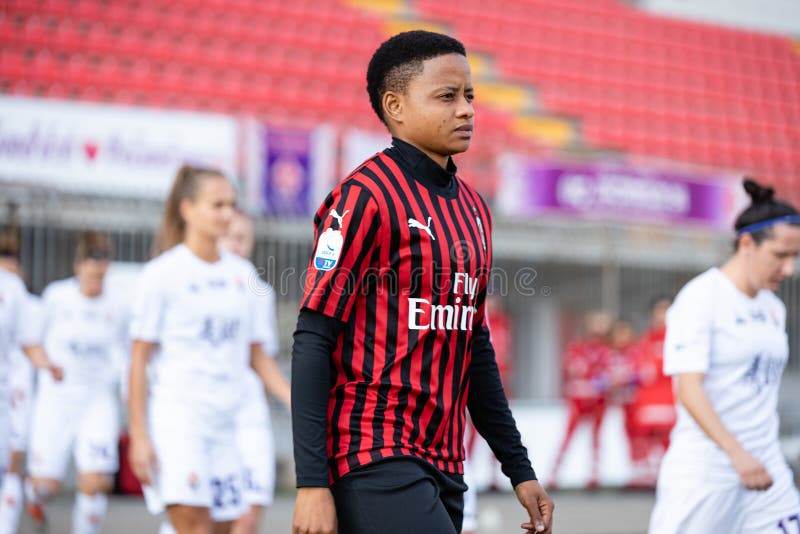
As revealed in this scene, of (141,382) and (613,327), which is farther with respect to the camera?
(613,327)

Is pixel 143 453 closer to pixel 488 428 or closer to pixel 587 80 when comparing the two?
pixel 488 428

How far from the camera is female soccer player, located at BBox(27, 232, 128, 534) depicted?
7711mm

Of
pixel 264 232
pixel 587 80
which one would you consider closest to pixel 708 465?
pixel 264 232

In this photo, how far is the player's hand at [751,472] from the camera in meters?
4.14

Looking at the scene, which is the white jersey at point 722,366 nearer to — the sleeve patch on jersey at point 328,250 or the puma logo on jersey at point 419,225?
the puma logo on jersey at point 419,225

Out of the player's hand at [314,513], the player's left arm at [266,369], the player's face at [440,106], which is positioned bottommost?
the player's hand at [314,513]

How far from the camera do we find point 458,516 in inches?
112

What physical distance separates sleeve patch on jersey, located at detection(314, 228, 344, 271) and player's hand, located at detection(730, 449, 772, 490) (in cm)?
223

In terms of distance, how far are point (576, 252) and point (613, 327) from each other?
42.6 inches

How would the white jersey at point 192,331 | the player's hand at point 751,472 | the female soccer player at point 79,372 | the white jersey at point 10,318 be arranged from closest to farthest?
the player's hand at point 751,472 < the white jersey at point 192,331 < the white jersey at point 10,318 < the female soccer player at point 79,372

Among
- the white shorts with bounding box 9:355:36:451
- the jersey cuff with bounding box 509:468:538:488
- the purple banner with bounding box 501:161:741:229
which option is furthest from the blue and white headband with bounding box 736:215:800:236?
the purple banner with bounding box 501:161:741:229

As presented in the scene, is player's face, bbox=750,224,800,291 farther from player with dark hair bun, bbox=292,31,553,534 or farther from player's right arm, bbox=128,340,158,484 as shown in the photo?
player's right arm, bbox=128,340,158,484

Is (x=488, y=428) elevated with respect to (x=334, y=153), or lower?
lower

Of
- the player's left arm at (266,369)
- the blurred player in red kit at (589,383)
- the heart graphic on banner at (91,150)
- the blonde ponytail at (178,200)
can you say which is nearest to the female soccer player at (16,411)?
the blonde ponytail at (178,200)
